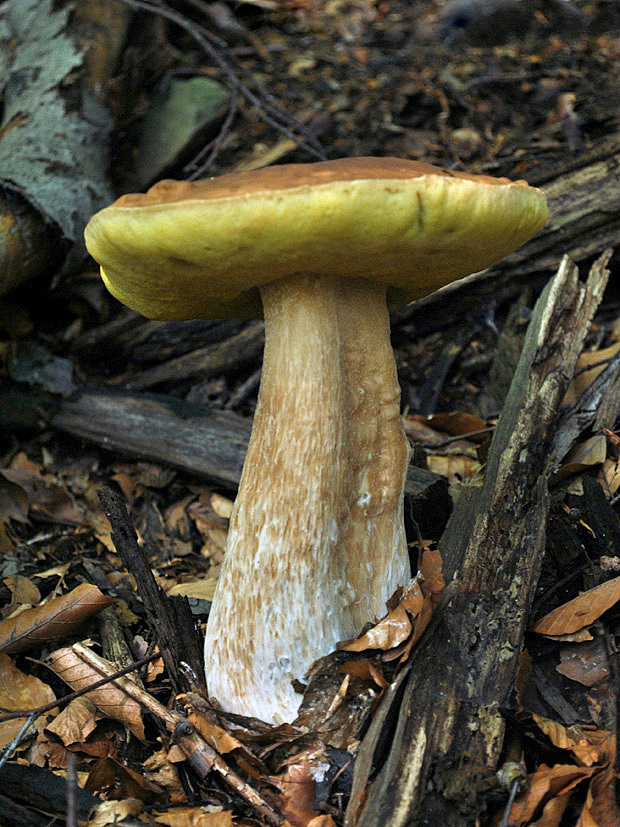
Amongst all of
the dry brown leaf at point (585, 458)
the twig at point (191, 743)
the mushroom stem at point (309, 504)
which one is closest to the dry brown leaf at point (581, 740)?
the mushroom stem at point (309, 504)

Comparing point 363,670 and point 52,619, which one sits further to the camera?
point 52,619

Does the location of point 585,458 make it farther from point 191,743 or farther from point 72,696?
point 72,696

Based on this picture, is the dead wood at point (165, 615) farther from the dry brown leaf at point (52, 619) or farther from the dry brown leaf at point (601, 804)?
the dry brown leaf at point (601, 804)

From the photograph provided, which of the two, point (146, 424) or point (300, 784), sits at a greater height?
point (146, 424)

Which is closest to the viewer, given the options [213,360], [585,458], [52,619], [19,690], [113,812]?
[113,812]

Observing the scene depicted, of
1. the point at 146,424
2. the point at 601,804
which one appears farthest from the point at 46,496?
the point at 601,804

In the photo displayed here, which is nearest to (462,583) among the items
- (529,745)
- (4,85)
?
(529,745)

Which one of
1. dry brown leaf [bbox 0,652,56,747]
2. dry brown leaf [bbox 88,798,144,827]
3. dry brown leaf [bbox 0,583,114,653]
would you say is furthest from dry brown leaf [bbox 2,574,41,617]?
dry brown leaf [bbox 88,798,144,827]

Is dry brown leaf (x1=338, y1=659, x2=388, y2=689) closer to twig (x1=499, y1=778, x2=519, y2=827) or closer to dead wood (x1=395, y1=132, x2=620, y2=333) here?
twig (x1=499, y1=778, x2=519, y2=827)
